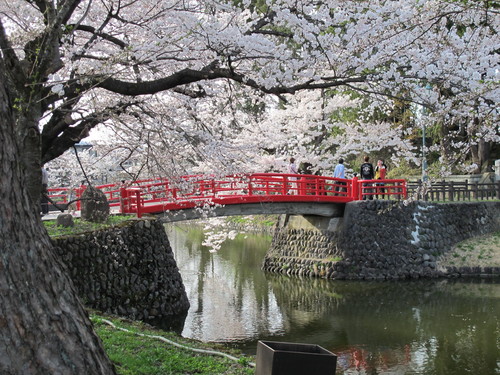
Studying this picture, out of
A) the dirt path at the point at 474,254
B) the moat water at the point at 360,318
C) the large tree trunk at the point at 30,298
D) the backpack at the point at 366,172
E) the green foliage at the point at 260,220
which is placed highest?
the backpack at the point at 366,172

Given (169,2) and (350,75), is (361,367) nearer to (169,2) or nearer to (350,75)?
(350,75)

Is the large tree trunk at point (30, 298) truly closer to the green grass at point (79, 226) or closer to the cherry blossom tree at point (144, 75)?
the cherry blossom tree at point (144, 75)

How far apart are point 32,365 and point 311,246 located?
49.6ft

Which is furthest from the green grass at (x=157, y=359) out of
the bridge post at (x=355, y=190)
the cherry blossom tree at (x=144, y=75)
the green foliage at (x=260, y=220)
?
the green foliage at (x=260, y=220)

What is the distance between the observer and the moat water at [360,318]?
9432 millimetres

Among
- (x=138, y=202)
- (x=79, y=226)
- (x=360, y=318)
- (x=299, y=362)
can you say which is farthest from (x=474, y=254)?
(x=299, y=362)

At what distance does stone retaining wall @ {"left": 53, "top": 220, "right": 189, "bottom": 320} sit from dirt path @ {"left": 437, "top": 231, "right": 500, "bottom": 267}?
8.43 m

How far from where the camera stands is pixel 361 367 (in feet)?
29.7

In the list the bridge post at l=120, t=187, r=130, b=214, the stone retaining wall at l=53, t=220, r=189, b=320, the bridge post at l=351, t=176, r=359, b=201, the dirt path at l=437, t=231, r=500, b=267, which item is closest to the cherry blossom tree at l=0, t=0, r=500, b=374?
the stone retaining wall at l=53, t=220, r=189, b=320

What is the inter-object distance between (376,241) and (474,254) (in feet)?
9.90

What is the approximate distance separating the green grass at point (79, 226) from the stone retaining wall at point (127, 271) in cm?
33

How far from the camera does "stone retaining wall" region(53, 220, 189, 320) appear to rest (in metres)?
10.7

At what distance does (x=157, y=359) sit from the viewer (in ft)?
20.8

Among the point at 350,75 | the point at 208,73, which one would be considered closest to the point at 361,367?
the point at 350,75
